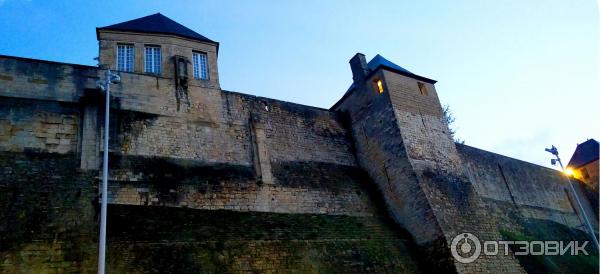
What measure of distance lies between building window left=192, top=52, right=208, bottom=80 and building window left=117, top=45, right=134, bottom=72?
2.20 metres

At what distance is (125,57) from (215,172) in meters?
5.35

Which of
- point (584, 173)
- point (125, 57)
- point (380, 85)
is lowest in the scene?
point (584, 173)

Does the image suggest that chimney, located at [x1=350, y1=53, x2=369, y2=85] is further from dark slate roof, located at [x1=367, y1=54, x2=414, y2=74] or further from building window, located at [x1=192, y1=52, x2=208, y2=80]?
building window, located at [x1=192, y1=52, x2=208, y2=80]

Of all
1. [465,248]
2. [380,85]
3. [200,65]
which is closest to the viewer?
[465,248]

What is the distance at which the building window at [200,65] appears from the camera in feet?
52.6

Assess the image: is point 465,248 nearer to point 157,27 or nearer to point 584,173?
point 157,27

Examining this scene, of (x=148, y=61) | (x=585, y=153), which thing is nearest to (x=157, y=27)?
(x=148, y=61)

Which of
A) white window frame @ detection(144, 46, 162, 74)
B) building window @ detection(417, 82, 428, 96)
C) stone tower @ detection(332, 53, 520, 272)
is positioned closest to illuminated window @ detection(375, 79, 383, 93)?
stone tower @ detection(332, 53, 520, 272)

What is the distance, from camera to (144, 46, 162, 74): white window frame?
50.0 feet

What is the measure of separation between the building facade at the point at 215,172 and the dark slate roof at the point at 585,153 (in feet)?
52.2

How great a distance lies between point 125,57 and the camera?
1514 cm

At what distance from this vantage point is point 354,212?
15.2 metres

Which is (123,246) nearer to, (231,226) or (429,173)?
(231,226)

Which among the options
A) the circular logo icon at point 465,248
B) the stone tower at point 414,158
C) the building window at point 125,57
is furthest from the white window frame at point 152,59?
the circular logo icon at point 465,248
